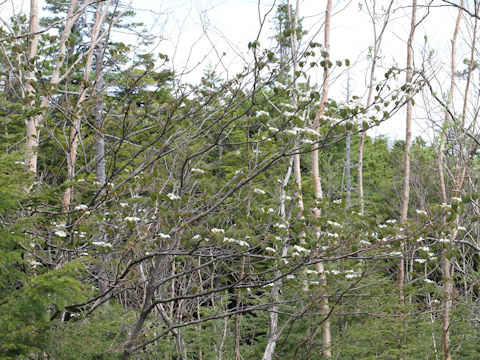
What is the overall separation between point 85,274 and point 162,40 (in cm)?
215

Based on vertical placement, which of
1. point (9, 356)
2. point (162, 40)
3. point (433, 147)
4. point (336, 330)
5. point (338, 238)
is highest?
point (162, 40)

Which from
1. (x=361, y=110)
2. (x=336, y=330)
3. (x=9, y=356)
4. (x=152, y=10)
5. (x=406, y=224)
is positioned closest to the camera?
(x=9, y=356)

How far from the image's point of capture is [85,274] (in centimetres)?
396

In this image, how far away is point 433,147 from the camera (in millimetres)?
6180

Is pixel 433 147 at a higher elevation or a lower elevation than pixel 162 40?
lower

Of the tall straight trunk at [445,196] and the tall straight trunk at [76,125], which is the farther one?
the tall straight trunk at [445,196]

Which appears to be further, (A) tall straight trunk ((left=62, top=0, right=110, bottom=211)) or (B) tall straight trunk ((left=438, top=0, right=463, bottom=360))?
(B) tall straight trunk ((left=438, top=0, right=463, bottom=360))

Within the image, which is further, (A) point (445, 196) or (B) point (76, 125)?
(A) point (445, 196)

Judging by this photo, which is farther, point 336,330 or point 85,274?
point 336,330

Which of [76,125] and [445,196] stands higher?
[76,125]

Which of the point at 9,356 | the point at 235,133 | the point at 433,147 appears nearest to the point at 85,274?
the point at 9,356

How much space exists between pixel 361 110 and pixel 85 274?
8.49ft

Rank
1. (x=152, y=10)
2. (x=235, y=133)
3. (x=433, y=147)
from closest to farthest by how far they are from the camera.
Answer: (x=152, y=10), (x=433, y=147), (x=235, y=133)

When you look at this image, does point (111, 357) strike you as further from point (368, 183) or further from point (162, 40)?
point (368, 183)
